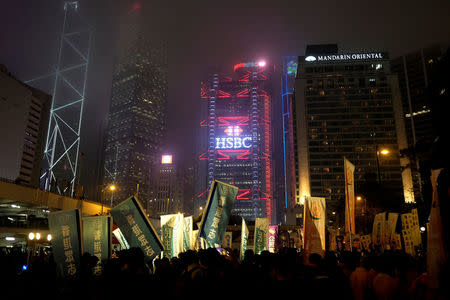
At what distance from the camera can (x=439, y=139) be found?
14.3 ft

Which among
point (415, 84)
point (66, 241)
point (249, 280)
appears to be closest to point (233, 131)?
point (415, 84)

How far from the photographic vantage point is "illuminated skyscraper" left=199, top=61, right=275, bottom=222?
13934 centimetres

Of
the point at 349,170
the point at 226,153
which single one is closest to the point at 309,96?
the point at 226,153

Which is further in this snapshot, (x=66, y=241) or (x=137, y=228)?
(x=137, y=228)

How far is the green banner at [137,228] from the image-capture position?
29.9 ft

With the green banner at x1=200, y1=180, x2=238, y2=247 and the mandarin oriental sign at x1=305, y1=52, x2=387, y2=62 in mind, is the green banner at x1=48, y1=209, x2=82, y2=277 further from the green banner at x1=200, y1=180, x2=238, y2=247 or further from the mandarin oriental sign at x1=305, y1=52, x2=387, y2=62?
the mandarin oriental sign at x1=305, y1=52, x2=387, y2=62

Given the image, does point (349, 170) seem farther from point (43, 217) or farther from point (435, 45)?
point (435, 45)

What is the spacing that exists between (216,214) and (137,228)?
2.16 m

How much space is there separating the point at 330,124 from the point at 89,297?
116916 millimetres

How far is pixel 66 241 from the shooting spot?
8.29 metres

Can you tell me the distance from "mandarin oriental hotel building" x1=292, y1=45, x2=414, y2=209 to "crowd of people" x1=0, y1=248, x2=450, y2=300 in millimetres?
106681

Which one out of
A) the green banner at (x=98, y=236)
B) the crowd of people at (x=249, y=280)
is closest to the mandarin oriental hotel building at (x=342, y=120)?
the green banner at (x=98, y=236)

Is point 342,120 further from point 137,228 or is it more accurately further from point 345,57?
point 137,228

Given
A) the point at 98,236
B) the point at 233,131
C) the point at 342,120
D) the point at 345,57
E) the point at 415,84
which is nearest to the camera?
the point at 98,236
